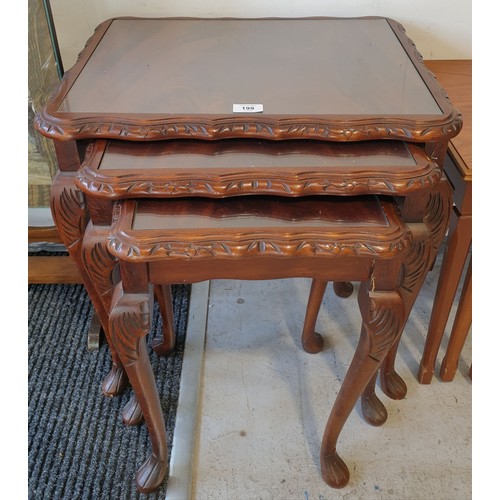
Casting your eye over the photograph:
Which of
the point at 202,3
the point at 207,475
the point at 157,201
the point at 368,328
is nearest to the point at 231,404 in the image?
the point at 207,475

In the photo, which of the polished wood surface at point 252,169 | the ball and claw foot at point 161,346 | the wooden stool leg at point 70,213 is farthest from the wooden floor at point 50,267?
the polished wood surface at point 252,169

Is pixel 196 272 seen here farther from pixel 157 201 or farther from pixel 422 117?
pixel 422 117

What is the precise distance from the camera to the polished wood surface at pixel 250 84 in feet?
2.59

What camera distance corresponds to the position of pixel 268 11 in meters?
1.19

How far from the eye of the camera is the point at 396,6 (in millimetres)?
1194

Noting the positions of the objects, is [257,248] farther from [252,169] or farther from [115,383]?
[115,383]

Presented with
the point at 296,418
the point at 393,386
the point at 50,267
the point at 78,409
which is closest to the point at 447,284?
the point at 393,386

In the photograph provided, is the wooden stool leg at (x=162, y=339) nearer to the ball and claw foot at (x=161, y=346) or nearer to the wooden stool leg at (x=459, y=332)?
the ball and claw foot at (x=161, y=346)

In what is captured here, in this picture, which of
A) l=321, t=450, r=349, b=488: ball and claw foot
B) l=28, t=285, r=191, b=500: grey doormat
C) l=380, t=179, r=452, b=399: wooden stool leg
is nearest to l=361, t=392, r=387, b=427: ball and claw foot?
l=321, t=450, r=349, b=488: ball and claw foot

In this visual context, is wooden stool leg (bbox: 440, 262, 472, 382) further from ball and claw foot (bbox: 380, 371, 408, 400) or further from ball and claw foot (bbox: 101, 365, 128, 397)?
ball and claw foot (bbox: 101, 365, 128, 397)

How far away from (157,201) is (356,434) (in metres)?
0.67

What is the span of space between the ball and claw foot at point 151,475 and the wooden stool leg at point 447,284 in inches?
22.7

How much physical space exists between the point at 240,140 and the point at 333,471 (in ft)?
2.06

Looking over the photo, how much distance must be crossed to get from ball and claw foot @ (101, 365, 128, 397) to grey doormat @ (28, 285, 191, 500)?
2cm
